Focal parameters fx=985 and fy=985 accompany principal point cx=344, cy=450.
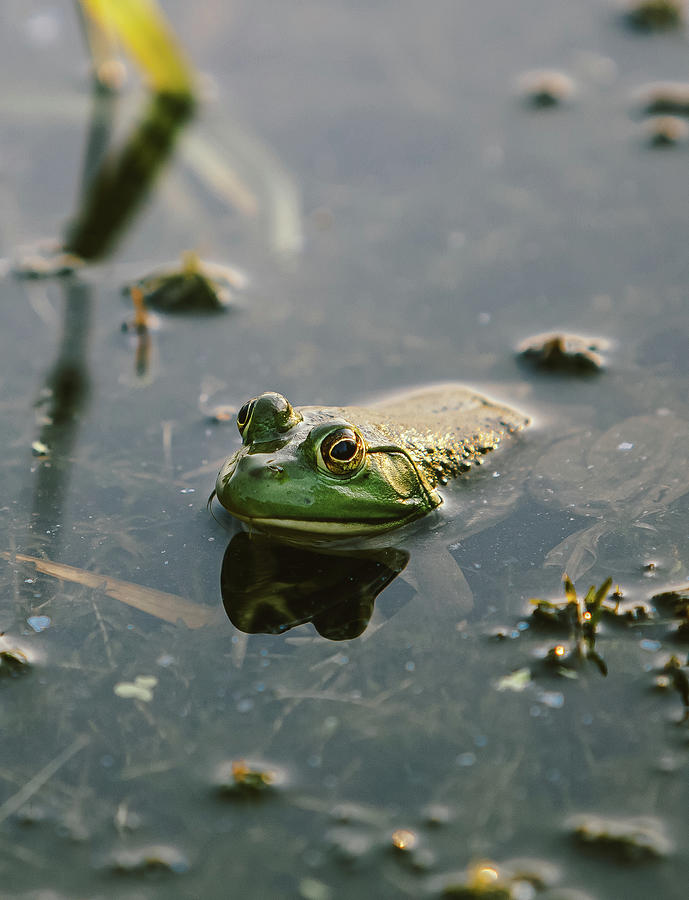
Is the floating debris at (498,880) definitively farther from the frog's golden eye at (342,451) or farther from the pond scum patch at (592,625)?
the frog's golden eye at (342,451)

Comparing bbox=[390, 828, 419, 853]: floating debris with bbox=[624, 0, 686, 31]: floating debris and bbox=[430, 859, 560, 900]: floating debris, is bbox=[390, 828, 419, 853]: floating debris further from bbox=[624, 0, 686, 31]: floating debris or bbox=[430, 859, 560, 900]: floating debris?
bbox=[624, 0, 686, 31]: floating debris

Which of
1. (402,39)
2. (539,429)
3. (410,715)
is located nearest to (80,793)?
(410,715)

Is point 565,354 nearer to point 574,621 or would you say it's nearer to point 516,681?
point 574,621

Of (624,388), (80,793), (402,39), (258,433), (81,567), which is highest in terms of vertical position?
(402,39)

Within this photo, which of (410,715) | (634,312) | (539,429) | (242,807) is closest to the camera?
(242,807)

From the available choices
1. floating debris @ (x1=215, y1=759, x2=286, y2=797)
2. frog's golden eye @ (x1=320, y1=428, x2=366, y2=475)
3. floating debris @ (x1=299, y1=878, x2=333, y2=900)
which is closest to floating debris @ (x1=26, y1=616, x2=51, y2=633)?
floating debris @ (x1=215, y1=759, x2=286, y2=797)

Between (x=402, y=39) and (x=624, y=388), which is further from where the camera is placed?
(x=402, y=39)

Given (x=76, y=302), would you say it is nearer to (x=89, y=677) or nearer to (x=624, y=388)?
(x=89, y=677)

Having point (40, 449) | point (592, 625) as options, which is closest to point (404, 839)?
point (592, 625)

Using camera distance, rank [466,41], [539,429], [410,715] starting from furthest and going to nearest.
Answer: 1. [466,41]
2. [539,429]
3. [410,715]
